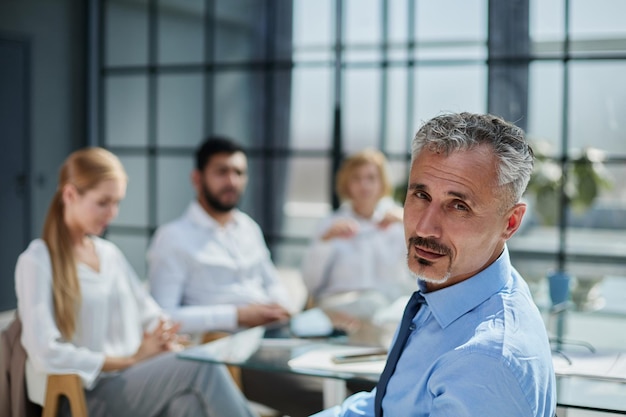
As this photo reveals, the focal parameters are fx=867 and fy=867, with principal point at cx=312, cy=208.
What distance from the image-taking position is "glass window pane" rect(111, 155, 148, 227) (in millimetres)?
6527

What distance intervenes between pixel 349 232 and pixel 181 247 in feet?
2.60

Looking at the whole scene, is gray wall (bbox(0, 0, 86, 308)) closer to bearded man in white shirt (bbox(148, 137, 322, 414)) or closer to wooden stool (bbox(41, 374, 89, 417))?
bearded man in white shirt (bbox(148, 137, 322, 414))

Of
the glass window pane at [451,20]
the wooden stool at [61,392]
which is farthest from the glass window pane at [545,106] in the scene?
the wooden stool at [61,392]

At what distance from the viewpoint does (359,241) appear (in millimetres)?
4086

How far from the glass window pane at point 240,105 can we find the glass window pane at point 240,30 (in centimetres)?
14

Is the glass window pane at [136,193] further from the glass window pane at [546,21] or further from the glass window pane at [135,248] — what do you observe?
the glass window pane at [546,21]

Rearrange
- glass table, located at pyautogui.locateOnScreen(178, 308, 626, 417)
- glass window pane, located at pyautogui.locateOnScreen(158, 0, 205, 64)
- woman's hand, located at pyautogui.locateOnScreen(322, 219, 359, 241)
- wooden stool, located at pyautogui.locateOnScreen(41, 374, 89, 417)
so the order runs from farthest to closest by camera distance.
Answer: glass window pane, located at pyautogui.locateOnScreen(158, 0, 205, 64) < woman's hand, located at pyautogui.locateOnScreen(322, 219, 359, 241) < wooden stool, located at pyautogui.locateOnScreen(41, 374, 89, 417) < glass table, located at pyautogui.locateOnScreen(178, 308, 626, 417)

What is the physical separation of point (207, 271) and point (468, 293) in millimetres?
2145

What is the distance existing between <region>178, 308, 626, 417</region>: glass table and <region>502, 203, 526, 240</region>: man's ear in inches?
24.5

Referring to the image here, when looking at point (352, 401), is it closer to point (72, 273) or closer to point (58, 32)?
point (72, 273)

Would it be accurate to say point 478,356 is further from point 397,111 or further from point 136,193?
point 136,193

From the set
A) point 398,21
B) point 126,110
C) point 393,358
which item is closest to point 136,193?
point 126,110

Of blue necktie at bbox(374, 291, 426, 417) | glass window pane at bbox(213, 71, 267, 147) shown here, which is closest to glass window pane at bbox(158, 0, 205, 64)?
glass window pane at bbox(213, 71, 267, 147)

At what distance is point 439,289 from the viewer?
5.59 ft
